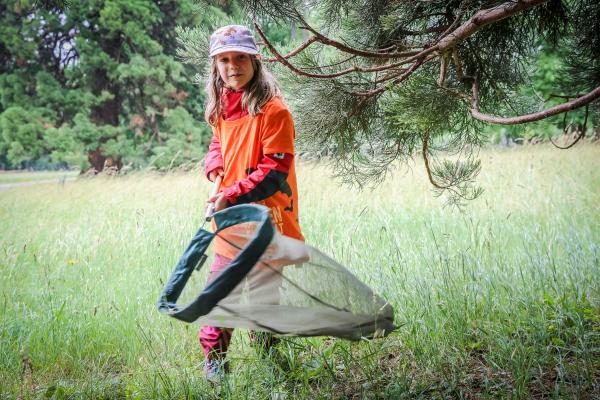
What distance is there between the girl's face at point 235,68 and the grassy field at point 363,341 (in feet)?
3.20

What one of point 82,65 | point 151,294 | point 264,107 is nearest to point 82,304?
point 151,294

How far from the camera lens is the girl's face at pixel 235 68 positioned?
1881mm

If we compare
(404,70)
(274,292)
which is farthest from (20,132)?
(274,292)

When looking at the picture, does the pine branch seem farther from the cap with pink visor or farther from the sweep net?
the cap with pink visor

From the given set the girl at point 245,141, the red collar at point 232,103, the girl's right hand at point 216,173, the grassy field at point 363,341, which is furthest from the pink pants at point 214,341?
the red collar at point 232,103

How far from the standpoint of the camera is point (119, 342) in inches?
95.0

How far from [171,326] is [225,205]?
97cm

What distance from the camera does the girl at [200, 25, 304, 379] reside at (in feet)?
5.81

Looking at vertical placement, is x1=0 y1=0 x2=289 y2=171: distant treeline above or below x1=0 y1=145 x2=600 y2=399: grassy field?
above

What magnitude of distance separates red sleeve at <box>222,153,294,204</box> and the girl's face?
0.31 meters

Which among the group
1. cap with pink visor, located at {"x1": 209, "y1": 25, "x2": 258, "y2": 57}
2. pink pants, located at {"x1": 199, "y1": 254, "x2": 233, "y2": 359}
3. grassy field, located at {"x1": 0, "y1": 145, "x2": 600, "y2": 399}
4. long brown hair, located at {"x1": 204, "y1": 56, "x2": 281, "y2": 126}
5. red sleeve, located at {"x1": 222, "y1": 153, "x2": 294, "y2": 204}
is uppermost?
cap with pink visor, located at {"x1": 209, "y1": 25, "x2": 258, "y2": 57}

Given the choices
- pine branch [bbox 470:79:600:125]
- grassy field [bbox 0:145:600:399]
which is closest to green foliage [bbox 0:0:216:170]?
grassy field [bbox 0:145:600:399]

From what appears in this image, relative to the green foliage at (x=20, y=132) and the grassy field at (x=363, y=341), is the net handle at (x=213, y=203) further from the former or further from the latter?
the green foliage at (x=20, y=132)

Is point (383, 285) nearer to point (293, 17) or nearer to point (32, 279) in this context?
point (293, 17)
